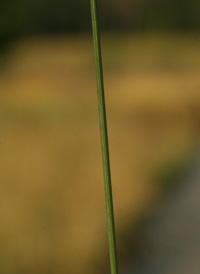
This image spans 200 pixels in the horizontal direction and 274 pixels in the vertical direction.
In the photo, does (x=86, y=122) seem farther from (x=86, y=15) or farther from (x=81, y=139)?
(x=86, y=15)

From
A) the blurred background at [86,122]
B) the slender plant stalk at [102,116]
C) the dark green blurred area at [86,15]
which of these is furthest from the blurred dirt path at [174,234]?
the slender plant stalk at [102,116]

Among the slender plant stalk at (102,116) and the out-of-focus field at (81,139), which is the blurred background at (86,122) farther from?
the slender plant stalk at (102,116)

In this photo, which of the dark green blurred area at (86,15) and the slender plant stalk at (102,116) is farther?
the dark green blurred area at (86,15)

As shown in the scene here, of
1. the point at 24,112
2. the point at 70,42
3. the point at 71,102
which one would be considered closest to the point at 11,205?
the point at 24,112

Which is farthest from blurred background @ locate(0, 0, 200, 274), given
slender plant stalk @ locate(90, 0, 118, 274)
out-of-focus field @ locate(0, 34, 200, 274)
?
slender plant stalk @ locate(90, 0, 118, 274)

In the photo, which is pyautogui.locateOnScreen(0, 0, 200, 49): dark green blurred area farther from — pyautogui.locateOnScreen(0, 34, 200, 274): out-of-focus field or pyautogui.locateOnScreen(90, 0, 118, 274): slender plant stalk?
pyautogui.locateOnScreen(90, 0, 118, 274): slender plant stalk

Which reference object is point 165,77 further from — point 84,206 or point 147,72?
point 84,206
